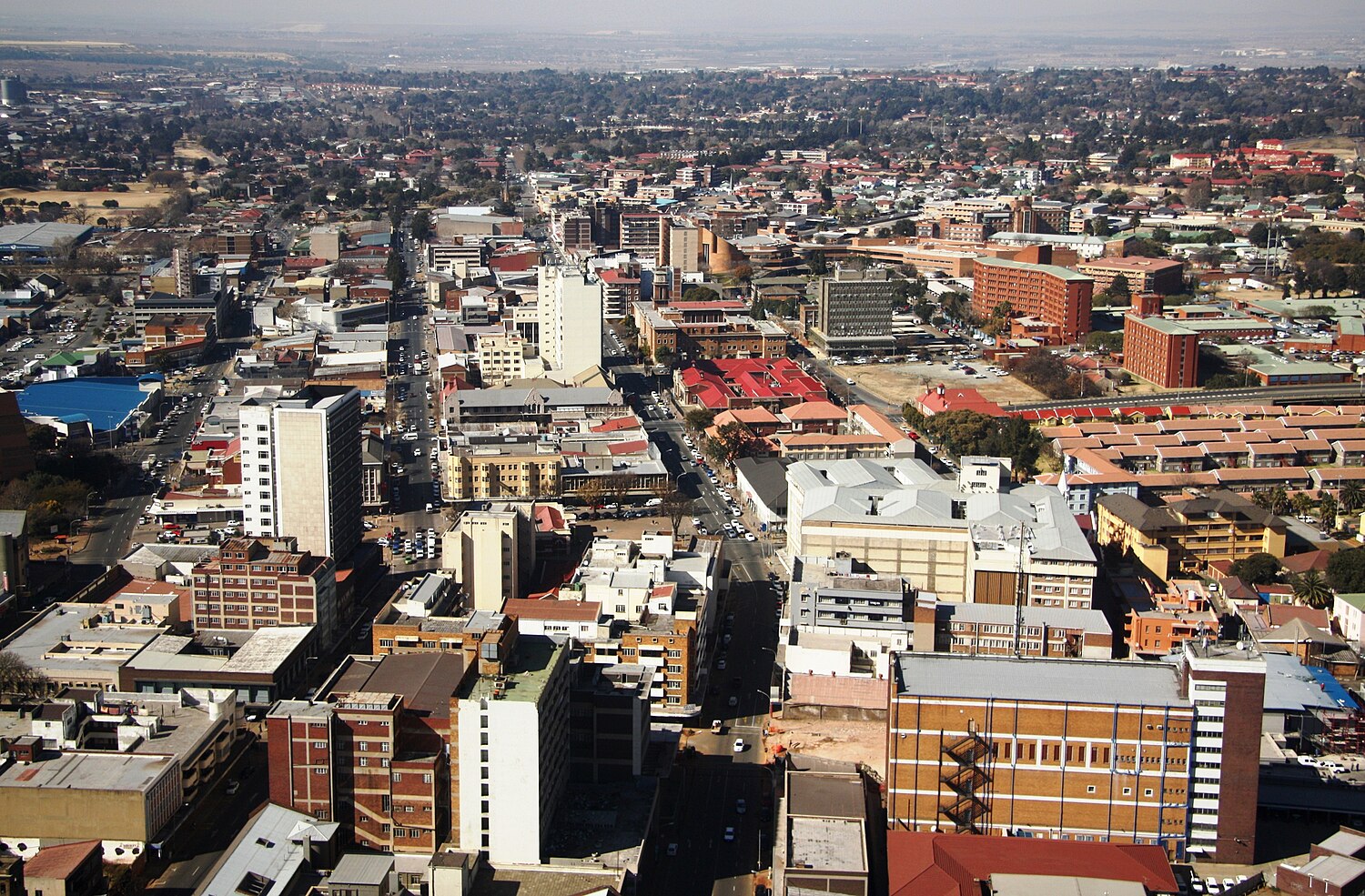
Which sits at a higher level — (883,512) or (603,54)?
(603,54)

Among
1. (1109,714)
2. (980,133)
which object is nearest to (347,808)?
(1109,714)

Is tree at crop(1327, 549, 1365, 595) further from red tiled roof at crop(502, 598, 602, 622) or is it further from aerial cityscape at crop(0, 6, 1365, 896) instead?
red tiled roof at crop(502, 598, 602, 622)

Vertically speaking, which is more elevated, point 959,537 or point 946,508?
point 946,508

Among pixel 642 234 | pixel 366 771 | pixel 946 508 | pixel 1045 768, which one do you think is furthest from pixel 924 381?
pixel 366 771

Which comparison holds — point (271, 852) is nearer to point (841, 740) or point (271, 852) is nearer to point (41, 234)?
point (841, 740)

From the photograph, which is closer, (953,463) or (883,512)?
(883,512)

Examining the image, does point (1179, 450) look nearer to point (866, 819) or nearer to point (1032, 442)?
point (1032, 442)
